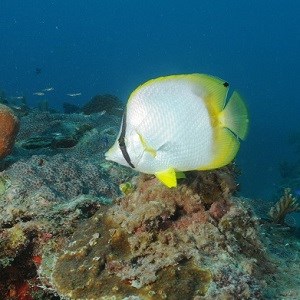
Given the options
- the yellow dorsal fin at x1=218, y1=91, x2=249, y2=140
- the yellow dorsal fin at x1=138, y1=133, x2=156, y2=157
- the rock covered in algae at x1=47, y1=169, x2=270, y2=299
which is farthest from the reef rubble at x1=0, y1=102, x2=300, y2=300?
the yellow dorsal fin at x1=218, y1=91, x2=249, y2=140

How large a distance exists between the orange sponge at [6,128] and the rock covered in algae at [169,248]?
210cm

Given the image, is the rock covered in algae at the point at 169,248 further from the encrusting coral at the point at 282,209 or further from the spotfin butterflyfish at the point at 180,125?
the encrusting coral at the point at 282,209

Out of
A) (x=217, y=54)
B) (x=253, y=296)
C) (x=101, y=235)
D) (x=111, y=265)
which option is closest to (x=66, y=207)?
(x=101, y=235)

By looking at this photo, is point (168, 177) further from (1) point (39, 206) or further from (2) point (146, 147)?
(1) point (39, 206)

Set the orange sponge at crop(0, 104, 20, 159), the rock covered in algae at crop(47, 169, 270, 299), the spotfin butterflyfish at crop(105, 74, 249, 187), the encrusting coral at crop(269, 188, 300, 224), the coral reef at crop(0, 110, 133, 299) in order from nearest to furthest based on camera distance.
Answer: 1. the spotfin butterflyfish at crop(105, 74, 249, 187)
2. the rock covered in algae at crop(47, 169, 270, 299)
3. the coral reef at crop(0, 110, 133, 299)
4. the orange sponge at crop(0, 104, 20, 159)
5. the encrusting coral at crop(269, 188, 300, 224)

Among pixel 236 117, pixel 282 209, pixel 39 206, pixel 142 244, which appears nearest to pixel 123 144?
pixel 236 117

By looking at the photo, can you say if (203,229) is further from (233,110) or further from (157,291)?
(233,110)

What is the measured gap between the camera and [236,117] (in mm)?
2012

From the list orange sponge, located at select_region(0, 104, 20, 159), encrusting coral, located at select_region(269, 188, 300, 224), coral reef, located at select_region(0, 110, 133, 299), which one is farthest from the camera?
encrusting coral, located at select_region(269, 188, 300, 224)

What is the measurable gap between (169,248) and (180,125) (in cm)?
90

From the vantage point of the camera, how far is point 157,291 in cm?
209

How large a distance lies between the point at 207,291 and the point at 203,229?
0.53 meters

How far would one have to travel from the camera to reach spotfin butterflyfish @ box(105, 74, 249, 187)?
197cm

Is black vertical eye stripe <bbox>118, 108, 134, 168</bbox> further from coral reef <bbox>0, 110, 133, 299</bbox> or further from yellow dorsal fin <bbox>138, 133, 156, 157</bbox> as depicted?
coral reef <bbox>0, 110, 133, 299</bbox>
